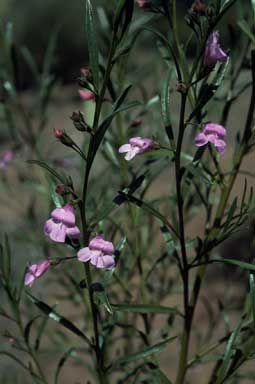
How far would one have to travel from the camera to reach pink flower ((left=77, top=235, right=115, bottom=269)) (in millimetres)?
842

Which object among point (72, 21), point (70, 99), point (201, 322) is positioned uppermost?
point (72, 21)

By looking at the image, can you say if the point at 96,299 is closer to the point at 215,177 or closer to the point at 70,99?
the point at 215,177

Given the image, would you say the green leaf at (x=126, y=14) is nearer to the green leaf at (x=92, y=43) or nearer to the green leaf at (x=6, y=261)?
the green leaf at (x=92, y=43)

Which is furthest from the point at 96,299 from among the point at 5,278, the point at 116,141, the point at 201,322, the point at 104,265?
the point at 201,322

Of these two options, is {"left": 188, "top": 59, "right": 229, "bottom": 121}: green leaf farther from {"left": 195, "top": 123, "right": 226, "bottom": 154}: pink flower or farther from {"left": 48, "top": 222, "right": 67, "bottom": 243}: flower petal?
{"left": 48, "top": 222, "right": 67, "bottom": 243}: flower petal

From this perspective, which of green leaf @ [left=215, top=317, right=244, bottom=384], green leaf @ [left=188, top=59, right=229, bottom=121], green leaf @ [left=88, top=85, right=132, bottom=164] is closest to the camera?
green leaf @ [left=88, top=85, right=132, bottom=164]

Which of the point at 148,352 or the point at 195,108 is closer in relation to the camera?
the point at 195,108

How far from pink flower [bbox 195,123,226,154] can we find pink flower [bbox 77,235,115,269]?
16cm

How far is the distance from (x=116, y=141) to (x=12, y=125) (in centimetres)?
35

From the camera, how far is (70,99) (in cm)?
619

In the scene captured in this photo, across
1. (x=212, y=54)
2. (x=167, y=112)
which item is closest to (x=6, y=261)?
(x=167, y=112)

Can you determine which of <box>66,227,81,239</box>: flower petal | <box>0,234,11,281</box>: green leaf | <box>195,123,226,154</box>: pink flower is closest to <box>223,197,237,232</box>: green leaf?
<box>195,123,226,154</box>: pink flower

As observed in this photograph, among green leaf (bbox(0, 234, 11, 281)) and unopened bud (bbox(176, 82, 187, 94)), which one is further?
green leaf (bbox(0, 234, 11, 281))

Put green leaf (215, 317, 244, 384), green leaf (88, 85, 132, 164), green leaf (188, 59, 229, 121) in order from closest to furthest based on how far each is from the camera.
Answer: green leaf (88, 85, 132, 164)
green leaf (188, 59, 229, 121)
green leaf (215, 317, 244, 384)
